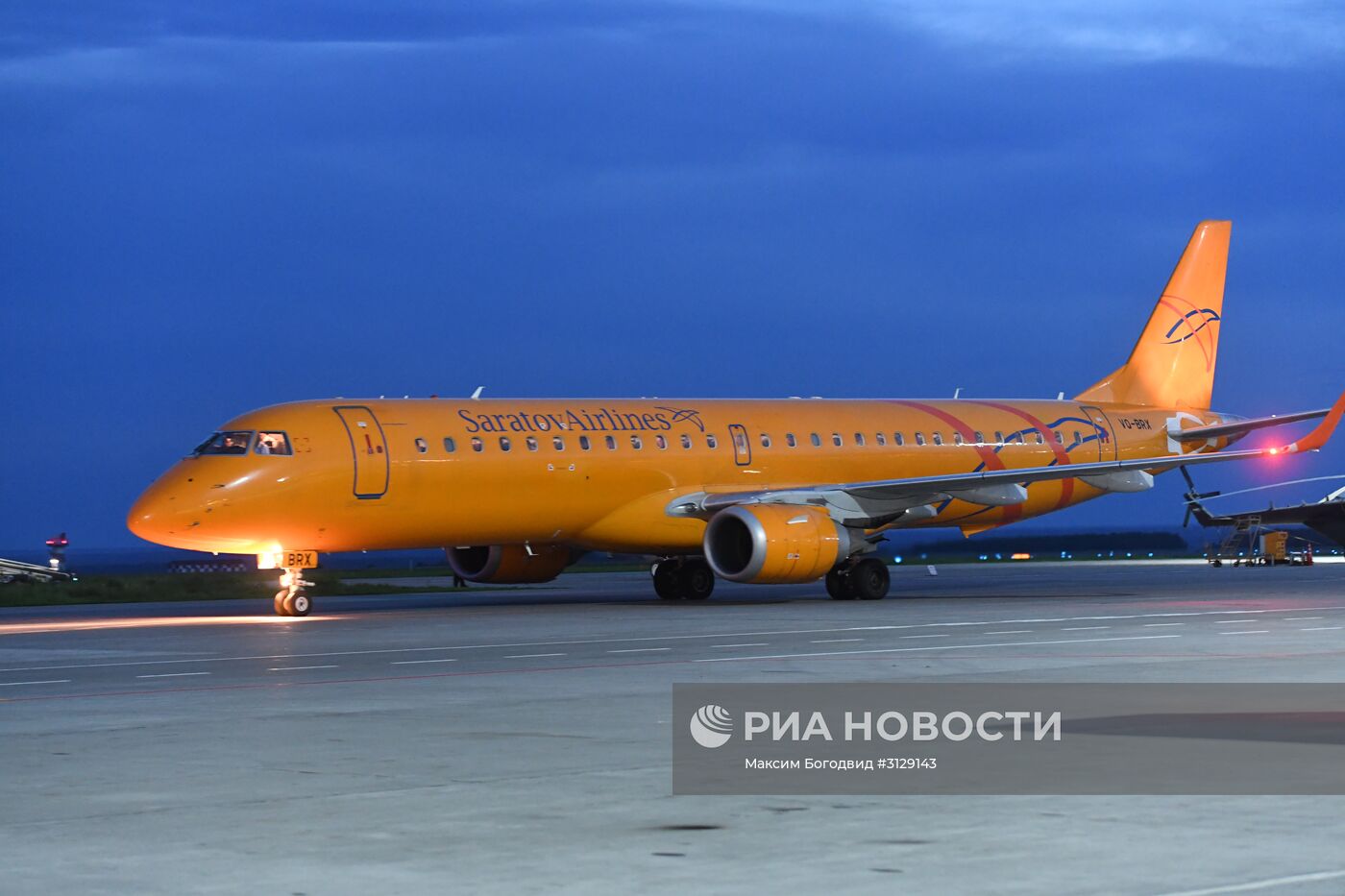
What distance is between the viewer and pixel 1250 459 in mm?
36656

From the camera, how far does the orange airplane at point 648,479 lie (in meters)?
30.0

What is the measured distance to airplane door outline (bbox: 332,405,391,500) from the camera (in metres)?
30.3

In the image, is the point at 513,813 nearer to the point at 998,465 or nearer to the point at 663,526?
the point at 663,526

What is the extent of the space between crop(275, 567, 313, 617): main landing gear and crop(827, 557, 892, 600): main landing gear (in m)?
9.43

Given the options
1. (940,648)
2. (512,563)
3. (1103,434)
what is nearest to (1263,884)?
(940,648)

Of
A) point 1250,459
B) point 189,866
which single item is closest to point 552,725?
point 189,866

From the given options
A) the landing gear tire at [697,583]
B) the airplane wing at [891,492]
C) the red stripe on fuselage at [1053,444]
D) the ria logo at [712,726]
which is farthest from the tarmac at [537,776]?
the red stripe on fuselage at [1053,444]

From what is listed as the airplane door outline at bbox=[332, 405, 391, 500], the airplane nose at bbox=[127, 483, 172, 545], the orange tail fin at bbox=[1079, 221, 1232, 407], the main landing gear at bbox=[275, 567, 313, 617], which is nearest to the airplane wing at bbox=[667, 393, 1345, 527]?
the airplane door outline at bbox=[332, 405, 391, 500]

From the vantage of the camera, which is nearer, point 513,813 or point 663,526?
point 513,813

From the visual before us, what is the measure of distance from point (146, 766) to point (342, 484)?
18417 millimetres

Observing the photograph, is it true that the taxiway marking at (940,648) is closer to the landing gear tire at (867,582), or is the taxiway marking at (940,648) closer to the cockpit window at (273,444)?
the landing gear tire at (867,582)

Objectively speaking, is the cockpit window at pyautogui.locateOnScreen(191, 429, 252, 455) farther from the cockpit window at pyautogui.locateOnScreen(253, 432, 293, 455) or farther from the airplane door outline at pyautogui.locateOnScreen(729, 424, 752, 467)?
the airplane door outline at pyautogui.locateOnScreen(729, 424, 752, 467)

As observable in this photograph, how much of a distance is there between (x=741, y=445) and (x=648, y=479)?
95.5 inches

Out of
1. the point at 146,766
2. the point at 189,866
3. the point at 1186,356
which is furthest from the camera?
the point at 1186,356
